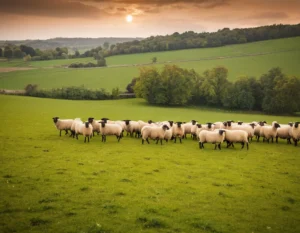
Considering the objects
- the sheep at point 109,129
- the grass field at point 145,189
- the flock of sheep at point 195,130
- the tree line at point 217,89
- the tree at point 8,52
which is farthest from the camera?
the tree at point 8,52

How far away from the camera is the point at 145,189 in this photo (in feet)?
38.3

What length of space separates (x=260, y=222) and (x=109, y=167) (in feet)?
26.3

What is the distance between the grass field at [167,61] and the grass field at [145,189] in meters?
59.4

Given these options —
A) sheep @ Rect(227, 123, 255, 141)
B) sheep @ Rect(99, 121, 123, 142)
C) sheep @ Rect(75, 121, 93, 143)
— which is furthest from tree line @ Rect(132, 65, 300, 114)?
sheep @ Rect(75, 121, 93, 143)

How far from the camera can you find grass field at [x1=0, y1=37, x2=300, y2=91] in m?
79.2

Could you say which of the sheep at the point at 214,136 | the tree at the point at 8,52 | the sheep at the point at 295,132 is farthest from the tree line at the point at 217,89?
the tree at the point at 8,52

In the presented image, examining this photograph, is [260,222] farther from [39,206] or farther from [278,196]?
[39,206]

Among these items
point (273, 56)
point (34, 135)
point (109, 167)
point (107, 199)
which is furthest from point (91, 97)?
point (273, 56)

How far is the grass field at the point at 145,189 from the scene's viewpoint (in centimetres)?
895

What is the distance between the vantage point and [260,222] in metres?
9.20

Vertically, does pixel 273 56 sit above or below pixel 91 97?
above

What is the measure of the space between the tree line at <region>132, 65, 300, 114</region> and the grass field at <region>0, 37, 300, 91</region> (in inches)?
632

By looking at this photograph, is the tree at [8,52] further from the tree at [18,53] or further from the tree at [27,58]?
the tree at [27,58]

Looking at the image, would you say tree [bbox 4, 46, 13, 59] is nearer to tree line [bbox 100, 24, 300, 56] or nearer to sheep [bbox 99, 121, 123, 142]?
tree line [bbox 100, 24, 300, 56]
